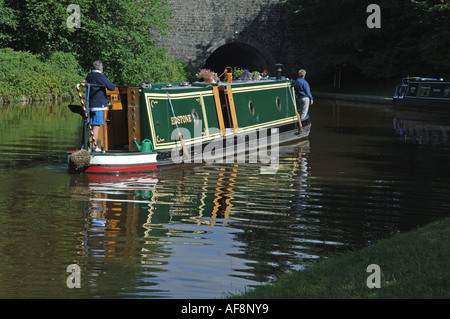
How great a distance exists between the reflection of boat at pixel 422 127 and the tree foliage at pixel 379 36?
249 inches

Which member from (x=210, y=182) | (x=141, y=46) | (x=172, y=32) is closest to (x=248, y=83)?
(x=210, y=182)

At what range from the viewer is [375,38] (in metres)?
35.8

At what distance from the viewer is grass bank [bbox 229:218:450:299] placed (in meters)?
4.94

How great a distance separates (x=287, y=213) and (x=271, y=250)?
1.83 metres

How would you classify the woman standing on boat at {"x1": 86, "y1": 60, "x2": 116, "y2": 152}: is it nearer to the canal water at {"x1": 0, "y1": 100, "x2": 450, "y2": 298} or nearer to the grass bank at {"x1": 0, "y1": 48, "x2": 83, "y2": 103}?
the canal water at {"x1": 0, "y1": 100, "x2": 450, "y2": 298}

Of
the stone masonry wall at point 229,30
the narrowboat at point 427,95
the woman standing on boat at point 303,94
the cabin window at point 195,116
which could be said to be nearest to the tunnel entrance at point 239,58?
the stone masonry wall at point 229,30

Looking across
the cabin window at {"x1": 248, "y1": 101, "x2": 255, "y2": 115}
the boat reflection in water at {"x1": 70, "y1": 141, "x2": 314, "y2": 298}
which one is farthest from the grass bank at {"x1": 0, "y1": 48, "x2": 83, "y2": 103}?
the boat reflection in water at {"x1": 70, "y1": 141, "x2": 314, "y2": 298}

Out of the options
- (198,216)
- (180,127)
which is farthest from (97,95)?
(198,216)

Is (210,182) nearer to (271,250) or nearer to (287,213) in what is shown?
(287,213)

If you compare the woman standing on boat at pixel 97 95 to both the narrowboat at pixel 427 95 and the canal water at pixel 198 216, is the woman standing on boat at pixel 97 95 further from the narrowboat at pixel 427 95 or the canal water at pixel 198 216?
the narrowboat at pixel 427 95

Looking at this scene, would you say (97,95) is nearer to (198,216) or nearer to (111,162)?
(111,162)

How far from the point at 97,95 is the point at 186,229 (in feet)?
14.1

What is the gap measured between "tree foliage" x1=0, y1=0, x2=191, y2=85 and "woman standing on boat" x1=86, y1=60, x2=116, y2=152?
60.6 ft
